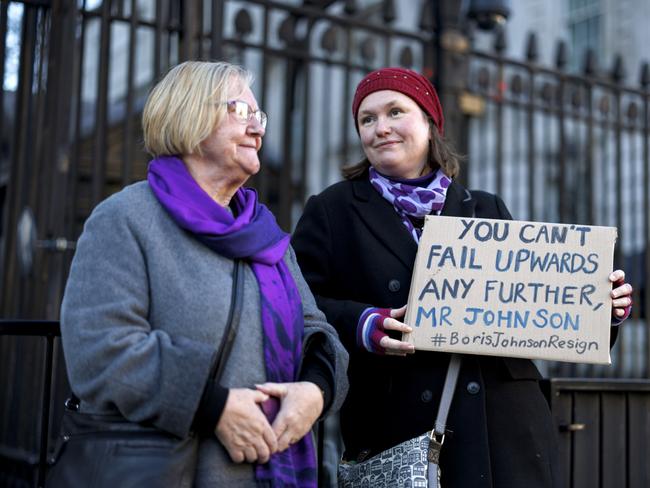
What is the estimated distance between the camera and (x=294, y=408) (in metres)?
2.39

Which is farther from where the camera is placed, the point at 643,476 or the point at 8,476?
the point at 8,476

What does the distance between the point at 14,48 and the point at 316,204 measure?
3.97 meters

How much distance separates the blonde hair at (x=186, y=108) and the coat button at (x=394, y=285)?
0.87 metres

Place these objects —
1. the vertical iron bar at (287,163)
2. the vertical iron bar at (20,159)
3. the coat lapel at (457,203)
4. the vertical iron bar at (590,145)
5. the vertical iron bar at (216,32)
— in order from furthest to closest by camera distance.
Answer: the vertical iron bar at (590,145) < the vertical iron bar at (287,163) < the vertical iron bar at (216,32) < the vertical iron bar at (20,159) < the coat lapel at (457,203)

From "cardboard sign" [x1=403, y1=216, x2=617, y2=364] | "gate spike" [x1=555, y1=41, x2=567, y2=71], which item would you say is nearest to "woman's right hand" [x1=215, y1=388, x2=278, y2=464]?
"cardboard sign" [x1=403, y1=216, x2=617, y2=364]

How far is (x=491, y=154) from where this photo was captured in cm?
1466

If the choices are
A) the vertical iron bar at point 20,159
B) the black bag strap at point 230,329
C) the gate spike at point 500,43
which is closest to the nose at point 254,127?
the black bag strap at point 230,329

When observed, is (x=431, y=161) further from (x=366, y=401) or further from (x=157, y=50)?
(x=157, y=50)

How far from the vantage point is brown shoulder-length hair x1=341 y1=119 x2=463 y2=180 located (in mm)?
3238

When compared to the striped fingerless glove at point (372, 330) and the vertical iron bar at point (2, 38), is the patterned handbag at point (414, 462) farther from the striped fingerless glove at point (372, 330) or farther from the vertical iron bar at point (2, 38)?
the vertical iron bar at point (2, 38)

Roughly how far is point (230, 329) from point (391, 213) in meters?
0.99

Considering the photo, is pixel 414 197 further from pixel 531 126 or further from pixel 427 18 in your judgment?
pixel 531 126

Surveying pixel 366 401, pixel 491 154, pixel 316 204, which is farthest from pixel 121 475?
pixel 491 154

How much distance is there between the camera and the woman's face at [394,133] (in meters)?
3.15
